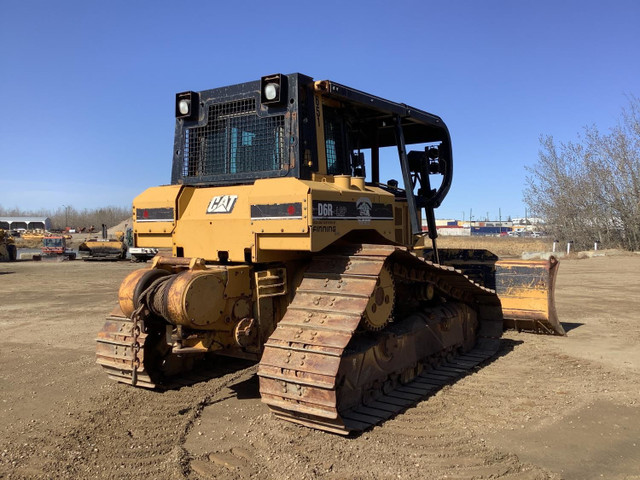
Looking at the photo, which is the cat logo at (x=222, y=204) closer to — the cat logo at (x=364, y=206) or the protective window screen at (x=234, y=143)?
the protective window screen at (x=234, y=143)

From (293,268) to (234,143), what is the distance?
1.65m

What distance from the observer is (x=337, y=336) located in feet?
15.0

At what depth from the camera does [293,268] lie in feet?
19.0

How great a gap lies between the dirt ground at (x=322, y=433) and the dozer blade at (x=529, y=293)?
0.53 metres

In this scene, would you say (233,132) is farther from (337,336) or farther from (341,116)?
(337,336)

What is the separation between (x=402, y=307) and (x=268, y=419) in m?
2.32

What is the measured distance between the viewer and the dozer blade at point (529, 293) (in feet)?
27.7

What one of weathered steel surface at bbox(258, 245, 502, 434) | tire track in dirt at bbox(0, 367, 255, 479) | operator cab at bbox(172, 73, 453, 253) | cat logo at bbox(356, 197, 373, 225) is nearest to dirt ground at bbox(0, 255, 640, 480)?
tire track in dirt at bbox(0, 367, 255, 479)

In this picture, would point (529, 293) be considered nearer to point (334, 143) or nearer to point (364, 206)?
point (364, 206)

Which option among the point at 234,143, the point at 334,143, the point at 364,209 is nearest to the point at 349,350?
the point at 364,209

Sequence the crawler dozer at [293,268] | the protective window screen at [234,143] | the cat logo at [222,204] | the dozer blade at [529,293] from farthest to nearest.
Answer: the dozer blade at [529,293], the protective window screen at [234,143], the cat logo at [222,204], the crawler dozer at [293,268]

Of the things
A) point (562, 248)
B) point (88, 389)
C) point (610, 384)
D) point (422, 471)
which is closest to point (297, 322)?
point (422, 471)

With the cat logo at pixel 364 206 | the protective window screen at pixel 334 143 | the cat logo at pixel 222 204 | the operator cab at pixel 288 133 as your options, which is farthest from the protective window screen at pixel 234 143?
the cat logo at pixel 364 206

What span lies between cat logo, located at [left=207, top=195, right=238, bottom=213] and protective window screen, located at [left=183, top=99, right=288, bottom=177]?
496 mm
